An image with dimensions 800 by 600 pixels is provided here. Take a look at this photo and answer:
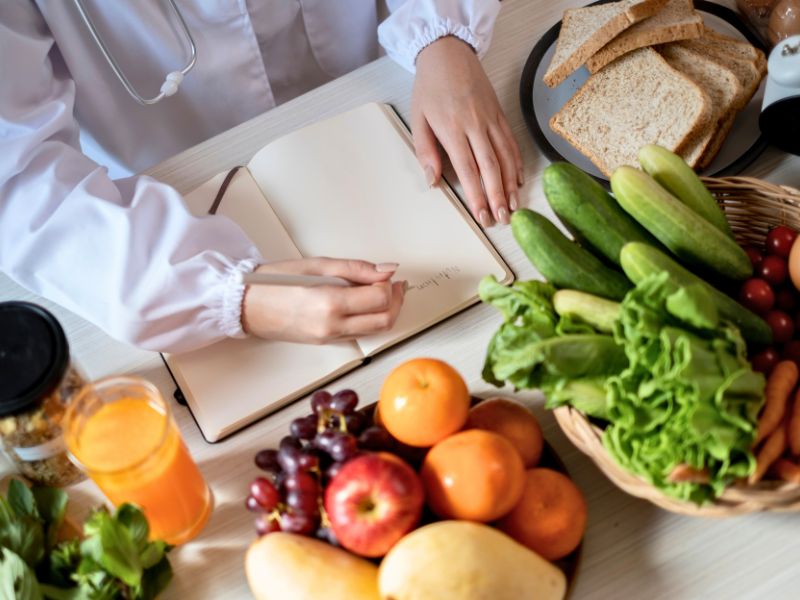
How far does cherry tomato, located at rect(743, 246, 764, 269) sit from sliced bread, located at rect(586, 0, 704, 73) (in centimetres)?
30

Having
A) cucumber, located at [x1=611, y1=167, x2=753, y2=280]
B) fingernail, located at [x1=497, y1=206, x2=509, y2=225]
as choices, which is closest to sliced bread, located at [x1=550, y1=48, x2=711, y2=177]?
fingernail, located at [x1=497, y1=206, x2=509, y2=225]

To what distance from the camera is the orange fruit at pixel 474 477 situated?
0.60 m

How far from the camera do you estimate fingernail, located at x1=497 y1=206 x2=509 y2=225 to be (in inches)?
35.1

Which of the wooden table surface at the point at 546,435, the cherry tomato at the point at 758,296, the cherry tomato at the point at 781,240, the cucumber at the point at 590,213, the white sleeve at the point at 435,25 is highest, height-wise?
the white sleeve at the point at 435,25

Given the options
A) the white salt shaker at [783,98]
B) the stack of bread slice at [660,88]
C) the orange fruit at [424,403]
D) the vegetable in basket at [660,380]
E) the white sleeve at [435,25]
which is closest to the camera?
the vegetable in basket at [660,380]

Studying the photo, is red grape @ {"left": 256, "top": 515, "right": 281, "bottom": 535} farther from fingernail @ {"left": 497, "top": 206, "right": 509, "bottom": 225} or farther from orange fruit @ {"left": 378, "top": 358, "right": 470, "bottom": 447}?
fingernail @ {"left": 497, "top": 206, "right": 509, "bottom": 225}

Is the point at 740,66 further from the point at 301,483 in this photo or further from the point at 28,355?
the point at 28,355

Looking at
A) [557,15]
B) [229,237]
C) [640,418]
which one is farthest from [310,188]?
[640,418]

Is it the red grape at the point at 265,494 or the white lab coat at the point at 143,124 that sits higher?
the white lab coat at the point at 143,124

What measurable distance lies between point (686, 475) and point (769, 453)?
0.23 ft

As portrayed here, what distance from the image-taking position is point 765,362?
655mm

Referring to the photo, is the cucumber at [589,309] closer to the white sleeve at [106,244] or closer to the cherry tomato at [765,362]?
the cherry tomato at [765,362]

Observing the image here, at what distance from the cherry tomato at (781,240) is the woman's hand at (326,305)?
35cm

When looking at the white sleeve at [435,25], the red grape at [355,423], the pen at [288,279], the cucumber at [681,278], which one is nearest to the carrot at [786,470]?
the cucumber at [681,278]
